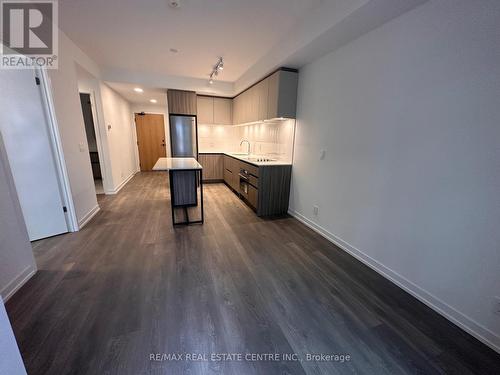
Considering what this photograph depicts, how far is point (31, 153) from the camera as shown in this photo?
2.32 meters

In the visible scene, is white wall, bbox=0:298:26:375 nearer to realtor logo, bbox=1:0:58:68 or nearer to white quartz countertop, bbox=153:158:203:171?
white quartz countertop, bbox=153:158:203:171

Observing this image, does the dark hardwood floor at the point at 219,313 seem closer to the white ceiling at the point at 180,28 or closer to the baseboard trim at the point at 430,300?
the baseboard trim at the point at 430,300

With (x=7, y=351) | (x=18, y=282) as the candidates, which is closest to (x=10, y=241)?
(x=18, y=282)

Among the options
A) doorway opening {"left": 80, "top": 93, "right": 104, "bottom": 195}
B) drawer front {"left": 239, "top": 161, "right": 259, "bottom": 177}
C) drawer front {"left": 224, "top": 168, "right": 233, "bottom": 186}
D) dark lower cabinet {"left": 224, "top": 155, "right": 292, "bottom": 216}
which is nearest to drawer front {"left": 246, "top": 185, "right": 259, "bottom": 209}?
dark lower cabinet {"left": 224, "top": 155, "right": 292, "bottom": 216}

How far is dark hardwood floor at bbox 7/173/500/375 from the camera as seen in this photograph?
1.21 metres

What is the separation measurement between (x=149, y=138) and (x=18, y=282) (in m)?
6.18

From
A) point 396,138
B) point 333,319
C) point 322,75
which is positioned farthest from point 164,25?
point 333,319

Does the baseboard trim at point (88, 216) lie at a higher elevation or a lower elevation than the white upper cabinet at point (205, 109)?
lower

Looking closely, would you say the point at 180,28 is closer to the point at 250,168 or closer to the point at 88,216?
the point at 250,168

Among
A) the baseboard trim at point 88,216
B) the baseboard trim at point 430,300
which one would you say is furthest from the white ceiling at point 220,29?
the baseboard trim at point 88,216

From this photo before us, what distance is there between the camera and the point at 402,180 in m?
1.83

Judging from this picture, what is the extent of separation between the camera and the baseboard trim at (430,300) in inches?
53.7

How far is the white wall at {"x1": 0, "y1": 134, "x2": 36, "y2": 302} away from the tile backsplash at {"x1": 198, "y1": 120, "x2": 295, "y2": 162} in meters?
3.40

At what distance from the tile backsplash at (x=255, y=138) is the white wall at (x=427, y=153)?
3.72 feet
